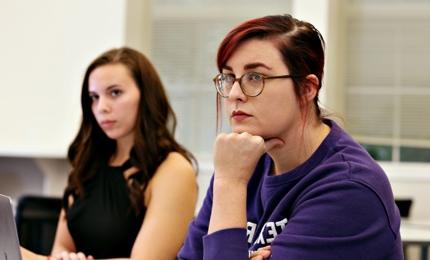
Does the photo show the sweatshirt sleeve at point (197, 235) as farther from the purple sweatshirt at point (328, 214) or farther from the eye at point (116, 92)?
the eye at point (116, 92)

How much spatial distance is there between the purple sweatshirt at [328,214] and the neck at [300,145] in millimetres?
20

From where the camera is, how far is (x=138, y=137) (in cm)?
212

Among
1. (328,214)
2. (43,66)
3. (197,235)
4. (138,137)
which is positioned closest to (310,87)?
(328,214)

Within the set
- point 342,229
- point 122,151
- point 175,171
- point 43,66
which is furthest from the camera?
point 43,66

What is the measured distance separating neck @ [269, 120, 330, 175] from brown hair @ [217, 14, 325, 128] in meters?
0.06

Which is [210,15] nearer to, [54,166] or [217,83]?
[54,166]

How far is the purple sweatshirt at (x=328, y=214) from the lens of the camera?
46.5 inches

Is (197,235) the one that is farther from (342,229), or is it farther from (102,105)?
(102,105)

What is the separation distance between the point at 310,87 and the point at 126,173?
3.18 ft

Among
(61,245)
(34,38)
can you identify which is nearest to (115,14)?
(34,38)

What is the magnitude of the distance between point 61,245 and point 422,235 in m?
1.48

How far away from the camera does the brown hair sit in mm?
1300

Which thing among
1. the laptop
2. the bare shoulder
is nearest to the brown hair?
the laptop

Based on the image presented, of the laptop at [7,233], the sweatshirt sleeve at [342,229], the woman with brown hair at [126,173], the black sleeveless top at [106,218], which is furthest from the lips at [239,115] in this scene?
the black sleeveless top at [106,218]
